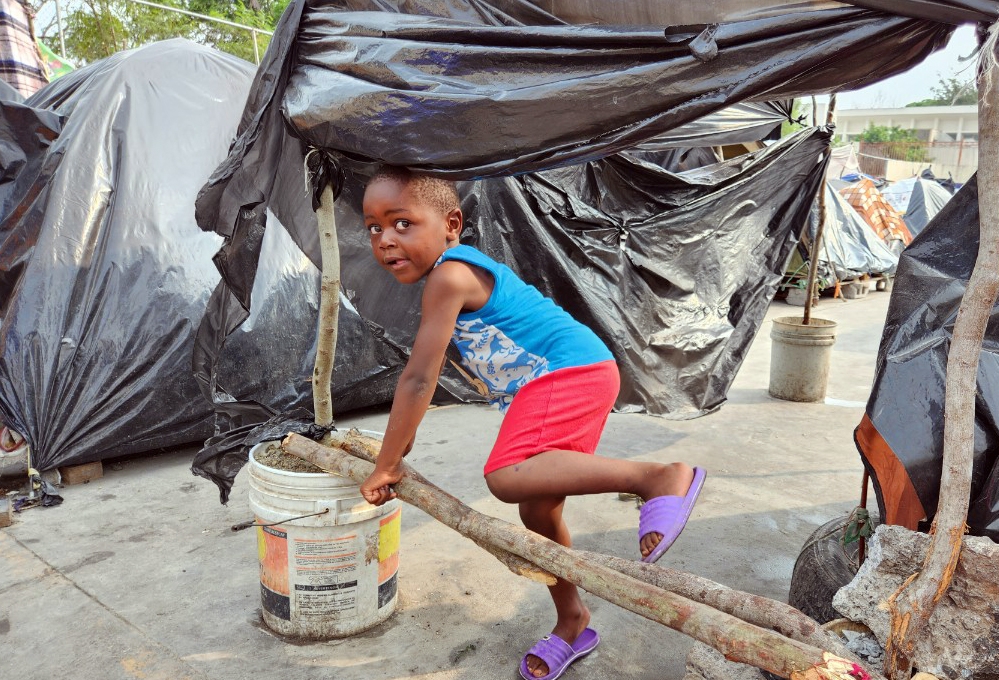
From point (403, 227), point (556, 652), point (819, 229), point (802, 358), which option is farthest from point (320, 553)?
point (802, 358)

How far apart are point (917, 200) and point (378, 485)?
16.5 m

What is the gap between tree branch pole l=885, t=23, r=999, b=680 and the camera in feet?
5.17

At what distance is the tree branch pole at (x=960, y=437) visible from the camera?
5.17ft

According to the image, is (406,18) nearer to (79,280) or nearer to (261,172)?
(261,172)

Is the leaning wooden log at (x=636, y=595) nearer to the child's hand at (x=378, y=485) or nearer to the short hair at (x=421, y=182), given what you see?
the child's hand at (x=378, y=485)

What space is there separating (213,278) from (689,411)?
2836 millimetres

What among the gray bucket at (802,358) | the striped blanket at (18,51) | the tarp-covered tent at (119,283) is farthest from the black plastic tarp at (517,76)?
the striped blanket at (18,51)

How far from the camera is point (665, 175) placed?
13.1 ft

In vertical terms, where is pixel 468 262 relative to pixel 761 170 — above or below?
below

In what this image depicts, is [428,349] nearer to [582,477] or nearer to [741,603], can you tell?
[582,477]

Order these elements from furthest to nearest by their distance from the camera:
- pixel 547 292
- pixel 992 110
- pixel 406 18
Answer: pixel 547 292 → pixel 406 18 → pixel 992 110

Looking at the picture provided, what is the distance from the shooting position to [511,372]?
219 centimetres

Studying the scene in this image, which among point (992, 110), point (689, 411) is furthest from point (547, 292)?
point (992, 110)

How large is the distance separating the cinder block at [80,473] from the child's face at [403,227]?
267 cm
